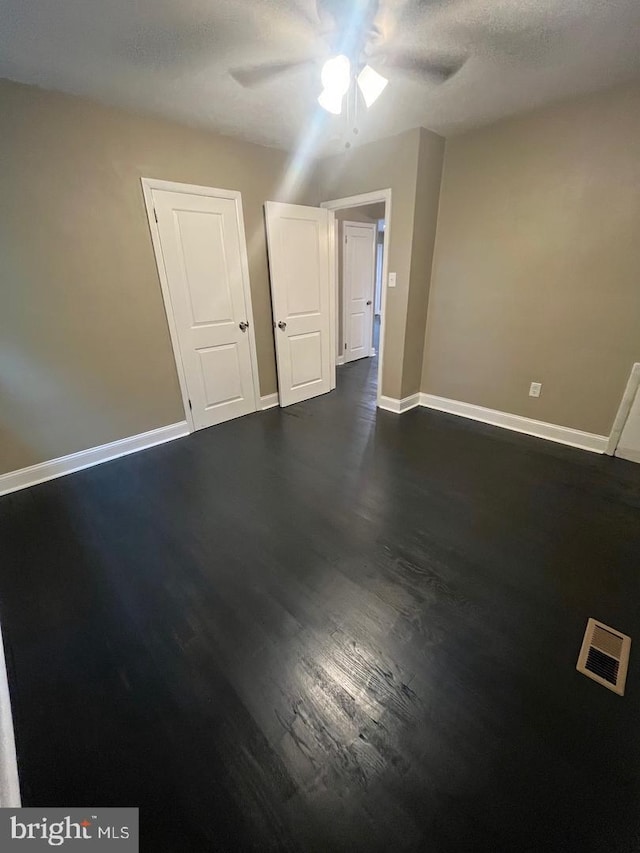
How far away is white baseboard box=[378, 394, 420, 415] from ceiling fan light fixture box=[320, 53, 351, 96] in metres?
2.53

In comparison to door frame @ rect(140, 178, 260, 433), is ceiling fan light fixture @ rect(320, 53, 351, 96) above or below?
above

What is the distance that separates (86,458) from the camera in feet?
9.06

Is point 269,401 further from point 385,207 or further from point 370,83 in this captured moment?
point 370,83

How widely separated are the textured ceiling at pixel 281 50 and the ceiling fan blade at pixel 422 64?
6 cm

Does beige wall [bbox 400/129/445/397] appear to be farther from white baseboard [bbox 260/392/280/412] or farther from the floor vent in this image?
the floor vent

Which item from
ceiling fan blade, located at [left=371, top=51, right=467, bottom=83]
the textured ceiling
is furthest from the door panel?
ceiling fan blade, located at [left=371, top=51, right=467, bottom=83]

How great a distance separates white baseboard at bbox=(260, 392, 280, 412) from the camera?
3.81 meters

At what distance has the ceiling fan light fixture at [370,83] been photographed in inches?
65.6

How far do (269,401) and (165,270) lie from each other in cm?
160

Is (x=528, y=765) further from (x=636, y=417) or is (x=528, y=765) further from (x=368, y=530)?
(x=636, y=417)

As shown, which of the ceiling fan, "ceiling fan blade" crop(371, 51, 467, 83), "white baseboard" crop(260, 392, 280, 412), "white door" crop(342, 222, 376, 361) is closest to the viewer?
the ceiling fan

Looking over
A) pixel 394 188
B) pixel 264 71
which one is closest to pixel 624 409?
pixel 394 188

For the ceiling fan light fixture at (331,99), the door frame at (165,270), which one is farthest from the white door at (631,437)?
the door frame at (165,270)

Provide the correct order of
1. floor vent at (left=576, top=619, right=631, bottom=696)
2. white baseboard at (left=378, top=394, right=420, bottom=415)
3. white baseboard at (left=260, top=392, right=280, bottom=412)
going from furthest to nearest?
white baseboard at (left=260, top=392, right=280, bottom=412) → white baseboard at (left=378, top=394, right=420, bottom=415) → floor vent at (left=576, top=619, right=631, bottom=696)
